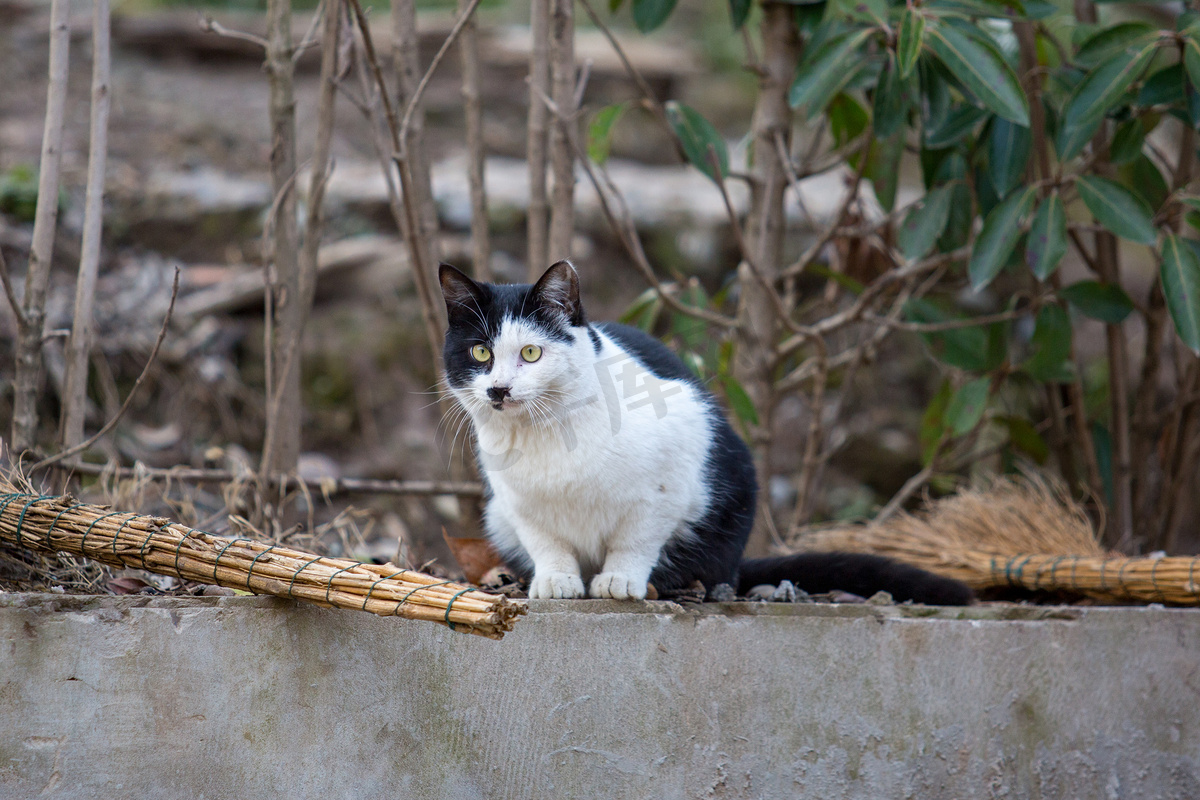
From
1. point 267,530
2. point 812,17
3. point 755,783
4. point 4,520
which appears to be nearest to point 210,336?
point 267,530

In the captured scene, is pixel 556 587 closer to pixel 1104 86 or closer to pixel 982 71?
pixel 982 71

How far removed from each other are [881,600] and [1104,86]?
1.31m

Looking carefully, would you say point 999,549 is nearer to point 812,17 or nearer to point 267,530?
point 812,17

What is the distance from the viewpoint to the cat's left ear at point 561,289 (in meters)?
1.67

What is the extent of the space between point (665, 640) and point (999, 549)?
1.18 meters

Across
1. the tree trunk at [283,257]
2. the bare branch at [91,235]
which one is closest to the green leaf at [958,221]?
the tree trunk at [283,257]

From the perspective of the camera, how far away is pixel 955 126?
2.29 meters

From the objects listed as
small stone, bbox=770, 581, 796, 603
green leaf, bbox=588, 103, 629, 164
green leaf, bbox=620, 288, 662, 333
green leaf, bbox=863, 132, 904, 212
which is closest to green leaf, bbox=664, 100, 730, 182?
green leaf, bbox=588, 103, 629, 164

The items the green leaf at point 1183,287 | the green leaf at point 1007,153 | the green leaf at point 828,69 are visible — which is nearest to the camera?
the green leaf at point 1183,287

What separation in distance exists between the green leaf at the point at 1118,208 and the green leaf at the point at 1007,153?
0.15 metres

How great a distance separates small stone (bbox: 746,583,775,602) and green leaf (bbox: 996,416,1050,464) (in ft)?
3.92

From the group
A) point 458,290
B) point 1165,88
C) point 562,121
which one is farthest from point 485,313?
point 1165,88

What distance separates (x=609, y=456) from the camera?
162cm

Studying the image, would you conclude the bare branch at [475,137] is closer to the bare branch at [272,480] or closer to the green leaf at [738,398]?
the bare branch at [272,480]
